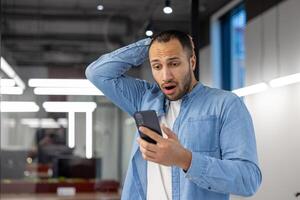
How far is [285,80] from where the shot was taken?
2559 mm

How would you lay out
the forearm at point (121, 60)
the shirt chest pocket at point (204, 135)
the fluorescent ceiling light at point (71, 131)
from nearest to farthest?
the shirt chest pocket at point (204, 135) < the forearm at point (121, 60) < the fluorescent ceiling light at point (71, 131)

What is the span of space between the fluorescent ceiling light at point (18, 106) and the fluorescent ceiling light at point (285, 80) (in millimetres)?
1939

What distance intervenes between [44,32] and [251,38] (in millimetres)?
1814

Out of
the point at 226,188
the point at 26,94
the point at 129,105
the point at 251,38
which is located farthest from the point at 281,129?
the point at 26,94

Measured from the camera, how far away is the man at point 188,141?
103 centimetres

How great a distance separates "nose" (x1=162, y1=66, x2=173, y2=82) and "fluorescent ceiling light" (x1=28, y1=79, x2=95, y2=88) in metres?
2.13

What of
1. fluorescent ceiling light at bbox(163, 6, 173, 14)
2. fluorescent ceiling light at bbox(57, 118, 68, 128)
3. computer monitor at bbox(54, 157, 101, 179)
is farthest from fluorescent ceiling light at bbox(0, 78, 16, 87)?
fluorescent ceiling light at bbox(163, 6, 173, 14)

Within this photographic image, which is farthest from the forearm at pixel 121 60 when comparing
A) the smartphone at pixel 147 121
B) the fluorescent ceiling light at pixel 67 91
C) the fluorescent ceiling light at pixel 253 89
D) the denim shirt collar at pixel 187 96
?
the fluorescent ceiling light at pixel 67 91

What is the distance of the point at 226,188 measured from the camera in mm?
1079

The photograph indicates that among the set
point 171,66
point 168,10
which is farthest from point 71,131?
point 171,66

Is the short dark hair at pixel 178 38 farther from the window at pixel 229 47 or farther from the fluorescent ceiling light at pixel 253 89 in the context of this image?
the window at pixel 229 47

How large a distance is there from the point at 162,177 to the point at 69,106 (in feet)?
7.61

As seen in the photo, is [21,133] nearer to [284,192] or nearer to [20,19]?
[20,19]

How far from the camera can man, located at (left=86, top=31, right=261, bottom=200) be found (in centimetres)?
103
